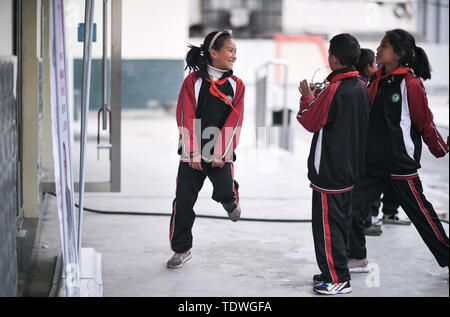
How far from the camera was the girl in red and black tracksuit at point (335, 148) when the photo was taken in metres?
3.39

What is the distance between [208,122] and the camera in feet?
12.6

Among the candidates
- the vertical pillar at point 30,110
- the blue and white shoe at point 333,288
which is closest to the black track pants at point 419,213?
the blue and white shoe at point 333,288

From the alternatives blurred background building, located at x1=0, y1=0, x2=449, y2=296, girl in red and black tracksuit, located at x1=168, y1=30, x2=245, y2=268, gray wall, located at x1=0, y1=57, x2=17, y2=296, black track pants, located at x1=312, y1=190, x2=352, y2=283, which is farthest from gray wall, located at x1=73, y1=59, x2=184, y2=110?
gray wall, located at x1=0, y1=57, x2=17, y2=296

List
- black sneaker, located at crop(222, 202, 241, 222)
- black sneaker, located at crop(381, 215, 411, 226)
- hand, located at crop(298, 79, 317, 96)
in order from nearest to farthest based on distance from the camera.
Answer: hand, located at crop(298, 79, 317, 96) → black sneaker, located at crop(222, 202, 241, 222) → black sneaker, located at crop(381, 215, 411, 226)

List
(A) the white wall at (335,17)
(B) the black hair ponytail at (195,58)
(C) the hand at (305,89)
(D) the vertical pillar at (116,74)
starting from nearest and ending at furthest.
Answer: (C) the hand at (305,89) → (B) the black hair ponytail at (195,58) → (D) the vertical pillar at (116,74) → (A) the white wall at (335,17)

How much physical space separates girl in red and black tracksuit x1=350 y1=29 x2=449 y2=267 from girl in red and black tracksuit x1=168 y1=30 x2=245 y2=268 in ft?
2.47

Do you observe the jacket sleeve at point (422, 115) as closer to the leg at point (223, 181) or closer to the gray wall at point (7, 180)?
the leg at point (223, 181)

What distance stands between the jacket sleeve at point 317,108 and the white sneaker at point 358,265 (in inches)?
36.1

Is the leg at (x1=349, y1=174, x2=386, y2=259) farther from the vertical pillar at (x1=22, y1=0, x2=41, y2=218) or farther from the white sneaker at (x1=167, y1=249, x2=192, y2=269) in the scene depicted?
the vertical pillar at (x1=22, y1=0, x2=41, y2=218)

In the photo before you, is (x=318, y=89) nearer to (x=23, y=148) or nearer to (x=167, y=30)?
(x=23, y=148)

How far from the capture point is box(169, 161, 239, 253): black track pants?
152 inches

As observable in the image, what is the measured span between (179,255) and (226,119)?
2.69 ft

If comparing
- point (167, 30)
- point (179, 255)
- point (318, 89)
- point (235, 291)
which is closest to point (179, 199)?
point (179, 255)

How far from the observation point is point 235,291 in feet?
11.7
